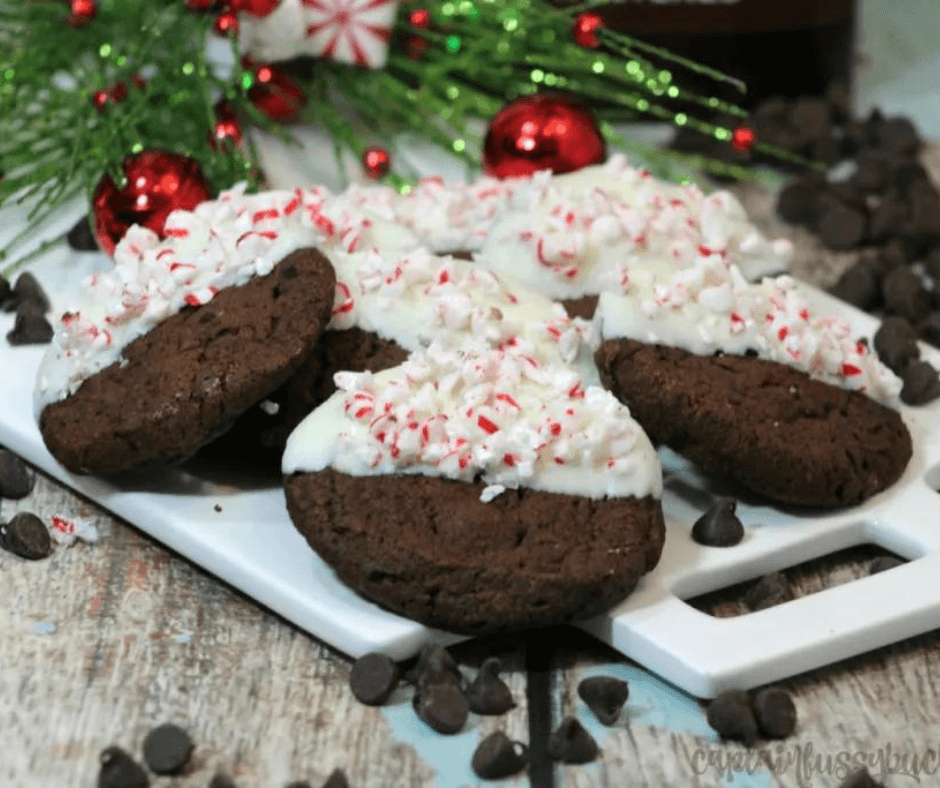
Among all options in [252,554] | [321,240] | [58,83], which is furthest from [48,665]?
[58,83]

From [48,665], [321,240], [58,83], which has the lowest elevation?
[58,83]

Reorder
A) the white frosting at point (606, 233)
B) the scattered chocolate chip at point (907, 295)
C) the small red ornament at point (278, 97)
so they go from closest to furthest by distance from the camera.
→ the white frosting at point (606, 233) → the scattered chocolate chip at point (907, 295) → the small red ornament at point (278, 97)

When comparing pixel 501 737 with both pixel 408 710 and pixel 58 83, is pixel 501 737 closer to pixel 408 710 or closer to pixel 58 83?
pixel 408 710

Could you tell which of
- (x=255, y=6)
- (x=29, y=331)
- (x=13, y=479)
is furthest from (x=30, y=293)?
(x=255, y=6)

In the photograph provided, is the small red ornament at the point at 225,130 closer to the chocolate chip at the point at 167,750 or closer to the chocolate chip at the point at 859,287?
the chocolate chip at the point at 859,287

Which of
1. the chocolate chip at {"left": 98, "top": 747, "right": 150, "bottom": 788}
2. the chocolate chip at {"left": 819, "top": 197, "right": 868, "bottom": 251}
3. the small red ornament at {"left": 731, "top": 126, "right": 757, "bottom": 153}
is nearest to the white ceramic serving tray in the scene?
the chocolate chip at {"left": 98, "top": 747, "right": 150, "bottom": 788}

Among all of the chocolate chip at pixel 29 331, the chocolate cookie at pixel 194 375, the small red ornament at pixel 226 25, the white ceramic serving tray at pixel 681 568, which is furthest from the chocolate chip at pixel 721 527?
the small red ornament at pixel 226 25
